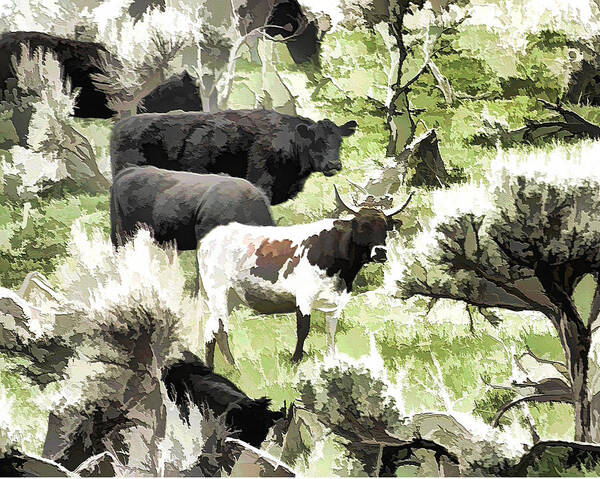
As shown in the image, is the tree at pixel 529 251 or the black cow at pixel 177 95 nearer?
the tree at pixel 529 251

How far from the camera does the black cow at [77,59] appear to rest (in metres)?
1.81

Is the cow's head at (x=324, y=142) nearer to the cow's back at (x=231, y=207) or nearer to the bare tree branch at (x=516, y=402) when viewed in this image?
A: the cow's back at (x=231, y=207)

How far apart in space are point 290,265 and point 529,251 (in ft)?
2.08

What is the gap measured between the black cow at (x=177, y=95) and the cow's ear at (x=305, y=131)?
0.28 m

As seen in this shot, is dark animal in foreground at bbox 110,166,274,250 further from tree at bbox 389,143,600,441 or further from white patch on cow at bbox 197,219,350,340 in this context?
tree at bbox 389,143,600,441

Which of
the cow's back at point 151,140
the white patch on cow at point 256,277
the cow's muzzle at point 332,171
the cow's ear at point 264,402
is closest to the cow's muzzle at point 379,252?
the white patch on cow at point 256,277

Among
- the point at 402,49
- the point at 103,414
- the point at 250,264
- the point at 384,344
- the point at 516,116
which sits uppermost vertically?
the point at 402,49

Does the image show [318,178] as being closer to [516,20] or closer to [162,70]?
[162,70]

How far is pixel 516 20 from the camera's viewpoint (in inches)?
70.1

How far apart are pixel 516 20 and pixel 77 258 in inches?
54.1

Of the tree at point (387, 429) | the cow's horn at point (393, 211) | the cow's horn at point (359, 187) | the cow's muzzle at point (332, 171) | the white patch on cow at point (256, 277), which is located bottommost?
the tree at point (387, 429)

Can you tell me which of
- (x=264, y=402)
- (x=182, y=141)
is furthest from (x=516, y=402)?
(x=182, y=141)

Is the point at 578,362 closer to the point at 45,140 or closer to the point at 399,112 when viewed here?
the point at 399,112

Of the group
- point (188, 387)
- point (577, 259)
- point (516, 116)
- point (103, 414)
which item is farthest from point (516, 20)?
point (103, 414)
